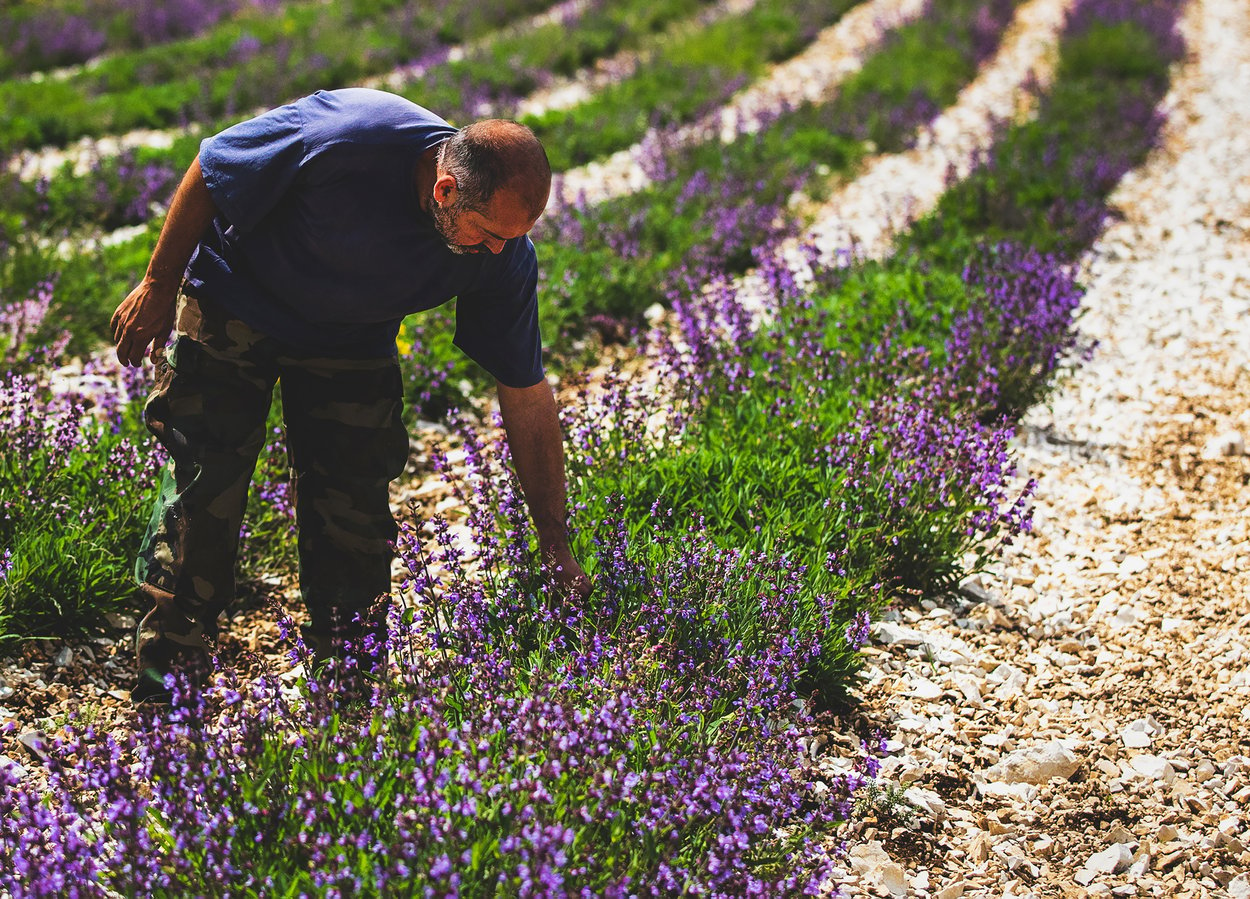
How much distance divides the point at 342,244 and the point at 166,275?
2.02 feet

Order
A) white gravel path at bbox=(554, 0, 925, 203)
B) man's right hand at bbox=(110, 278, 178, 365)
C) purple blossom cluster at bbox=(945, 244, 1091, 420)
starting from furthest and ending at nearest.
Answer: white gravel path at bbox=(554, 0, 925, 203)
purple blossom cluster at bbox=(945, 244, 1091, 420)
man's right hand at bbox=(110, 278, 178, 365)

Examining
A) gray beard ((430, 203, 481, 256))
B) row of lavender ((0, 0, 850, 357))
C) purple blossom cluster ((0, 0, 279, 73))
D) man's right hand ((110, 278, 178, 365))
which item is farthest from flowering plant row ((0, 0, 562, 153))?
gray beard ((430, 203, 481, 256))

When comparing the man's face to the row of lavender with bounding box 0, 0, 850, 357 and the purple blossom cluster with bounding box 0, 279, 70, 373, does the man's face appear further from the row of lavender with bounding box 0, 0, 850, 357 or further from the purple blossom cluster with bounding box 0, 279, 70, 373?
the row of lavender with bounding box 0, 0, 850, 357

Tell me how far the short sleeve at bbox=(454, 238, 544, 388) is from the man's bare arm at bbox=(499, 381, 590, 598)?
65 millimetres

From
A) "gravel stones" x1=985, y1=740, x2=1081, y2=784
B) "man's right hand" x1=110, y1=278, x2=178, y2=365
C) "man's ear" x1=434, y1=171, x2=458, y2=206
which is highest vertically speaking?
"man's ear" x1=434, y1=171, x2=458, y2=206

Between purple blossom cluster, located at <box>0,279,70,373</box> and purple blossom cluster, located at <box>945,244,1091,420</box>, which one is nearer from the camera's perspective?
purple blossom cluster, located at <box>0,279,70,373</box>

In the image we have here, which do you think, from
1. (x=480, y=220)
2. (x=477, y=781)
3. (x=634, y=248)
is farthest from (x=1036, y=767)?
(x=634, y=248)

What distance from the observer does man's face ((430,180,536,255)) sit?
2.79 metres

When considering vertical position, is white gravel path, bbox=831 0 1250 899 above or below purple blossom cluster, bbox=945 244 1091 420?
below

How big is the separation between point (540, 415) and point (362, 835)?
1.43 meters

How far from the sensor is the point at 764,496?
4.32 metres

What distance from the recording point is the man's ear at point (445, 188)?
2.82 m

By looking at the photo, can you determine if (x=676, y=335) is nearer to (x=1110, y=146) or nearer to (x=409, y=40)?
(x=1110, y=146)

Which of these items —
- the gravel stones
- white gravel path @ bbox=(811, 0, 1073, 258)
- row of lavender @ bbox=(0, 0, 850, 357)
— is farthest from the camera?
white gravel path @ bbox=(811, 0, 1073, 258)
